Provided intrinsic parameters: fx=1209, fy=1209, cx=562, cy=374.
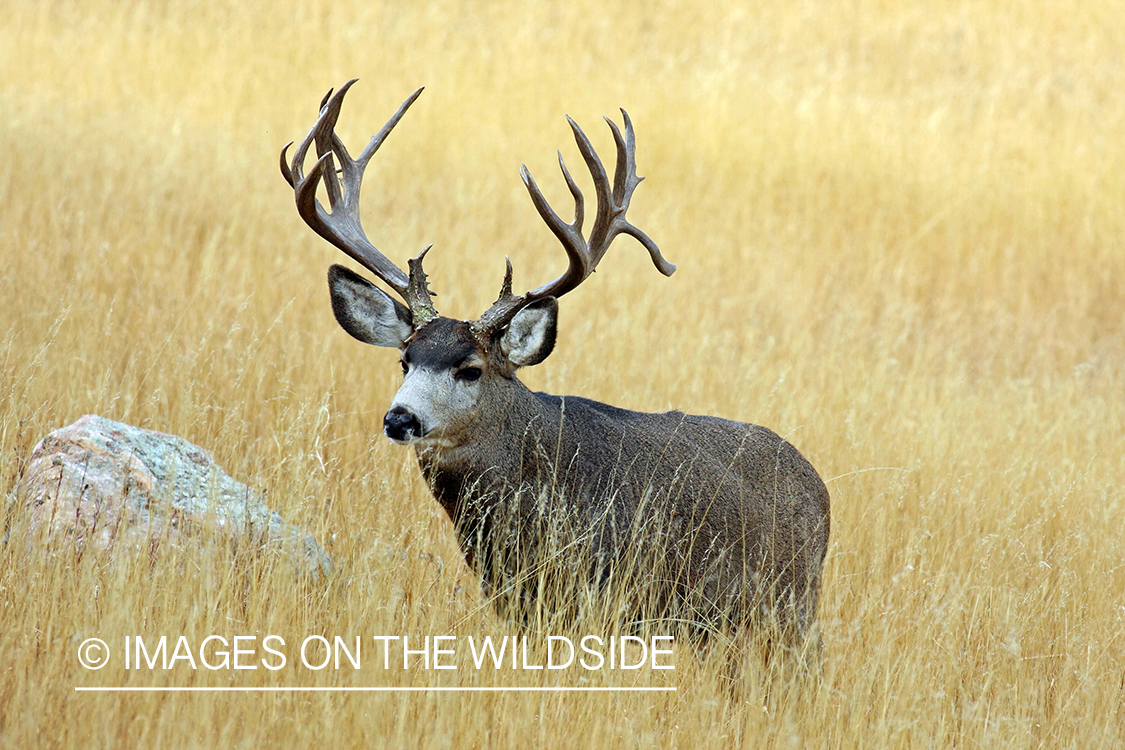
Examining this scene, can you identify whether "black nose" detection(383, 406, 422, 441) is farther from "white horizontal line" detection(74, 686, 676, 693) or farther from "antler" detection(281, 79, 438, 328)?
"white horizontal line" detection(74, 686, 676, 693)

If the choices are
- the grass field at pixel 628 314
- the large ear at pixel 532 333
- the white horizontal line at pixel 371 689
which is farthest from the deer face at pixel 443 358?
the white horizontal line at pixel 371 689

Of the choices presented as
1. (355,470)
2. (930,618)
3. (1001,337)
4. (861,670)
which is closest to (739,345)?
(1001,337)

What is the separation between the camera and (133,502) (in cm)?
415

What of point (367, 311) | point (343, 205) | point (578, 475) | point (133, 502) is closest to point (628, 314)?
point (343, 205)

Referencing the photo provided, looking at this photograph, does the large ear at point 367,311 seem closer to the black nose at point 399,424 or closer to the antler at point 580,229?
the antler at point 580,229

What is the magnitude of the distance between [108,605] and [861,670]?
2297 mm

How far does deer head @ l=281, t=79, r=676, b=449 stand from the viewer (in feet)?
13.1

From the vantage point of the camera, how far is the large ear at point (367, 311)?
4363 mm

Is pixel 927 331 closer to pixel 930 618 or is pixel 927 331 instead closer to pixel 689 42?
pixel 930 618

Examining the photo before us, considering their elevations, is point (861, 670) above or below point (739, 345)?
below

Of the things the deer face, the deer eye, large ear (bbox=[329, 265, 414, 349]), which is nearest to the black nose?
the deer face

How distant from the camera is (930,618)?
4.48 metres

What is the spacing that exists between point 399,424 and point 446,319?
56 cm

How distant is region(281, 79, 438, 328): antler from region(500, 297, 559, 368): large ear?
0.30m
